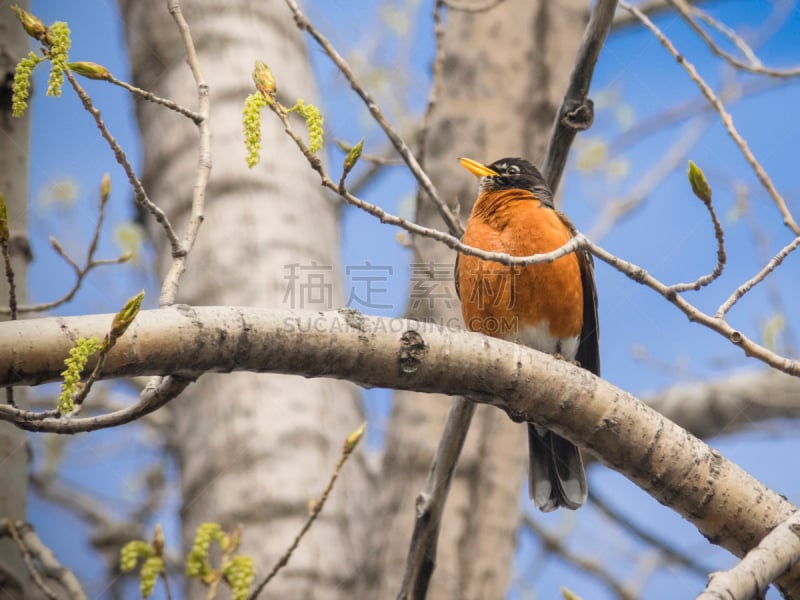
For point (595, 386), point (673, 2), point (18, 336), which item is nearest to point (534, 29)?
point (673, 2)

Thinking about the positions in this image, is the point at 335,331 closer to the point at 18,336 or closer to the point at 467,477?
the point at 18,336

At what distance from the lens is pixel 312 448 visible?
4734 millimetres

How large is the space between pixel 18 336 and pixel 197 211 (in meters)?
0.65

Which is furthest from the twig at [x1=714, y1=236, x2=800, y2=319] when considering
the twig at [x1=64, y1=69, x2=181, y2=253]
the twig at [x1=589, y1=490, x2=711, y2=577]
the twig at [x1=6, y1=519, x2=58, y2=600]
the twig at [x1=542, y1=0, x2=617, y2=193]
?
the twig at [x1=589, y1=490, x2=711, y2=577]

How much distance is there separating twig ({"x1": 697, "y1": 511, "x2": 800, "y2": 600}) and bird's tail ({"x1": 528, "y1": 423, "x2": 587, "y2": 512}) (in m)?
1.70

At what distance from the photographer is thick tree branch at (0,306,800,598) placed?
2172mm

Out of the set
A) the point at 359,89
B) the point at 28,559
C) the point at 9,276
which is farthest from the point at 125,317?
the point at 28,559

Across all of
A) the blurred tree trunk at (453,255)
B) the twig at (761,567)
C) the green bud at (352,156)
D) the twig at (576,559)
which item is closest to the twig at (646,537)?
the twig at (576,559)

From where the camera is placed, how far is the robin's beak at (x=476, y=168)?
481 centimetres

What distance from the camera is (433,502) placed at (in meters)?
3.16

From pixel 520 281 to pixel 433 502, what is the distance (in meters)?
1.25

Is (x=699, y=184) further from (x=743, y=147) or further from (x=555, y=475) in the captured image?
(x=555, y=475)

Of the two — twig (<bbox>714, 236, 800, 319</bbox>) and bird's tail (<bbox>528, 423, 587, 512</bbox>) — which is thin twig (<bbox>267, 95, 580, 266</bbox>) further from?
bird's tail (<bbox>528, 423, 587, 512</bbox>)

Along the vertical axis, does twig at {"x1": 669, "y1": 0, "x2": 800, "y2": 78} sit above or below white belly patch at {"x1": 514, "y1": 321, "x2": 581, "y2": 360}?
above
